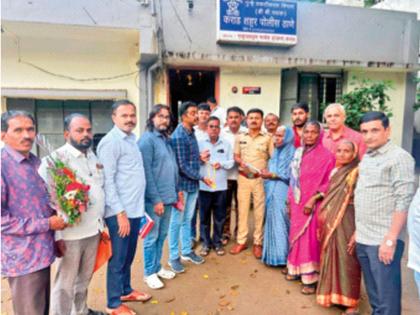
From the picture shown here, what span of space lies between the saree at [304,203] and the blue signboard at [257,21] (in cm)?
424

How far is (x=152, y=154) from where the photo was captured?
2949 millimetres

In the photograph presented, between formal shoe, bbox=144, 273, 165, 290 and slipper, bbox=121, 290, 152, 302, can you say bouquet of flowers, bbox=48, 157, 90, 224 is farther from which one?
formal shoe, bbox=144, 273, 165, 290

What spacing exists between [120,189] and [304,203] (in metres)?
1.78

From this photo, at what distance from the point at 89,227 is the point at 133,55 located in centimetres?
545

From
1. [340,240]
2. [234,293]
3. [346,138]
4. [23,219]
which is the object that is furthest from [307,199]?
[23,219]

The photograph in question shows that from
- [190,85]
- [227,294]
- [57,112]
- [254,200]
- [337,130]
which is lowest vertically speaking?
[227,294]

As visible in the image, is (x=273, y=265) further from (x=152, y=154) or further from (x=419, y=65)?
(x=419, y=65)

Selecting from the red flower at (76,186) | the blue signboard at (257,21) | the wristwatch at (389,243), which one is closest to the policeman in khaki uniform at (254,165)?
the wristwatch at (389,243)

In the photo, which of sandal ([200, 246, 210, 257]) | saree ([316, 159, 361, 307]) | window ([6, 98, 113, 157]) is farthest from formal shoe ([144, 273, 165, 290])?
window ([6, 98, 113, 157])

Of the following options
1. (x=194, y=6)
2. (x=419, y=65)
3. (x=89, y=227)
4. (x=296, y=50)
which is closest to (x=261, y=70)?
(x=296, y=50)

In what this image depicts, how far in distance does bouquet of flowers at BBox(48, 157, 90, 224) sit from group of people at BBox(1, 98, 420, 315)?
54mm

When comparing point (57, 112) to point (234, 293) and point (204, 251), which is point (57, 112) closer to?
point (204, 251)

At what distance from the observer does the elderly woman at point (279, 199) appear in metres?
3.47

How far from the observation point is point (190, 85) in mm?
8180
